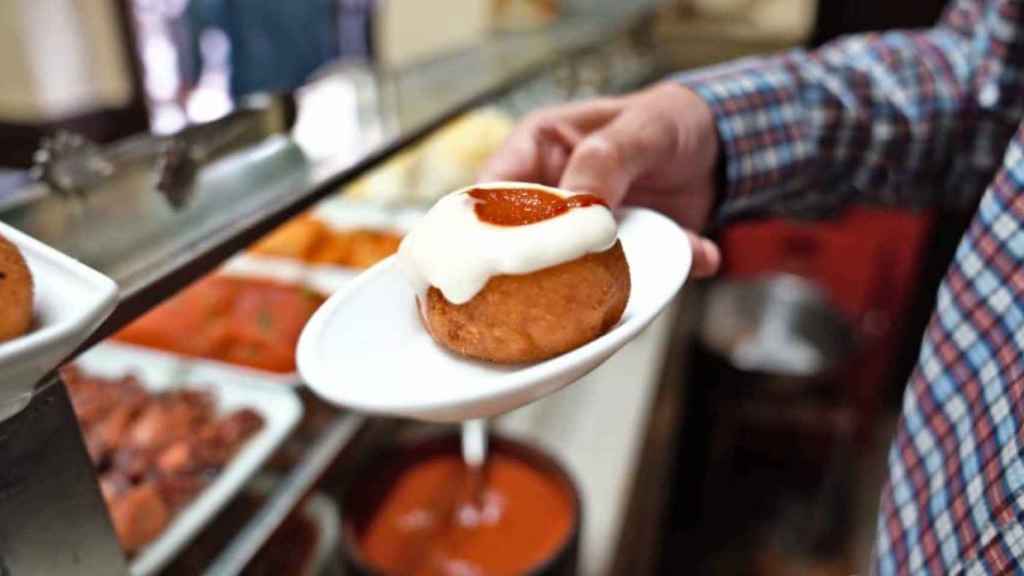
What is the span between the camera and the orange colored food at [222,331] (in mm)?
1474

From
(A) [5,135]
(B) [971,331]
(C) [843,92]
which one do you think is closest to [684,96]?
(C) [843,92]

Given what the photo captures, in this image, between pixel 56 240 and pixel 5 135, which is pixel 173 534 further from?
pixel 5 135

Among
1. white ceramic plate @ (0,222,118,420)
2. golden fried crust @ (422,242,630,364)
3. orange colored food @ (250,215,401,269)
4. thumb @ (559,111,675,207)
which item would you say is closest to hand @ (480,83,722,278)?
thumb @ (559,111,675,207)

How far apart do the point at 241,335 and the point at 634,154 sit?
0.85 m

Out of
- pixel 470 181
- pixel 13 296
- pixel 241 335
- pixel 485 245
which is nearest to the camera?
pixel 13 296


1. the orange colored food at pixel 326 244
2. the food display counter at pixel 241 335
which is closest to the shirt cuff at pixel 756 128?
the food display counter at pixel 241 335

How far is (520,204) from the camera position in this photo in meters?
0.75

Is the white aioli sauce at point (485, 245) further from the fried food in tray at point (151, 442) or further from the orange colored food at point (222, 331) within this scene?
the orange colored food at point (222, 331)

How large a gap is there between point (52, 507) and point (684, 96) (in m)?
1.00

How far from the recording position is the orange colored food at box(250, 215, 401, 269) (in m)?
1.82

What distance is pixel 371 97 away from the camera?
5.28ft

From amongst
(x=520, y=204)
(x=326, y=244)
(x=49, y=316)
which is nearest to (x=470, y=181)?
(x=326, y=244)

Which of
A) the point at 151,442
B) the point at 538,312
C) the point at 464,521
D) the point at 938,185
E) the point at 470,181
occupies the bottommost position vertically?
the point at 464,521

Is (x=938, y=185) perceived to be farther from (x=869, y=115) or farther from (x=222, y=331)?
(x=222, y=331)
